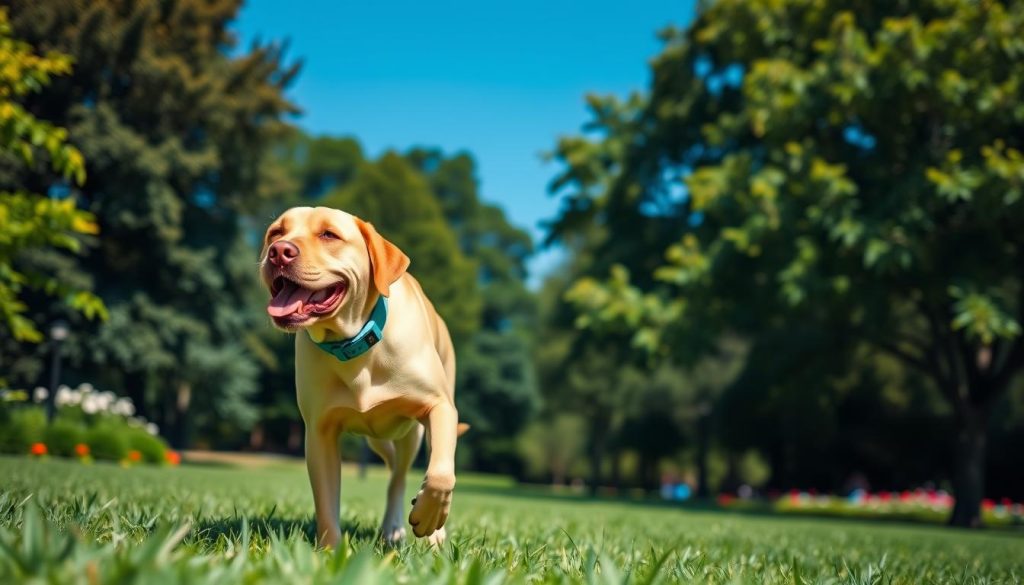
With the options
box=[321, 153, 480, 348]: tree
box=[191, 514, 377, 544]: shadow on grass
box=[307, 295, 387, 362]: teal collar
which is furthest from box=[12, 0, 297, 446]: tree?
box=[307, 295, 387, 362]: teal collar

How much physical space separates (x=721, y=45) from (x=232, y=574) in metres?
19.0

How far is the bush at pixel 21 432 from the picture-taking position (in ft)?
47.9

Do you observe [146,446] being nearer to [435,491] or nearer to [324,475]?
[324,475]

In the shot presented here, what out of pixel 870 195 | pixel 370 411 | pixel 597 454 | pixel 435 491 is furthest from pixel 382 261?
pixel 597 454

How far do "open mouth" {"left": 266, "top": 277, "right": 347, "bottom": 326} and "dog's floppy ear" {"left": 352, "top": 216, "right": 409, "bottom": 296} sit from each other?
15 centimetres

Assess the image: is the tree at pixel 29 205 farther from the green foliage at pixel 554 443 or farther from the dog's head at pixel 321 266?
the green foliage at pixel 554 443


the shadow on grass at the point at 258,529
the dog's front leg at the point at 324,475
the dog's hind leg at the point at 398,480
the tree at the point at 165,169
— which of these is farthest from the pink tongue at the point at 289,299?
the tree at the point at 165,169

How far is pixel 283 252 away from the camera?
3025 millimetres

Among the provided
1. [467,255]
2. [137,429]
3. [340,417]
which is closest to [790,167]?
[340,417]

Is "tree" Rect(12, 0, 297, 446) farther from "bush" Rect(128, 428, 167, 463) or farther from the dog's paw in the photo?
the dog's paw

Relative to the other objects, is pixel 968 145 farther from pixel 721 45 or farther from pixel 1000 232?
pixel 721 45

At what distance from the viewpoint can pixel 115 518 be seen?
2990 mm

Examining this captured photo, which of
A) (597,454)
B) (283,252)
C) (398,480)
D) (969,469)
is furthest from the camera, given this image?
(597,454)

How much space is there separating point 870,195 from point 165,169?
18922 mm
